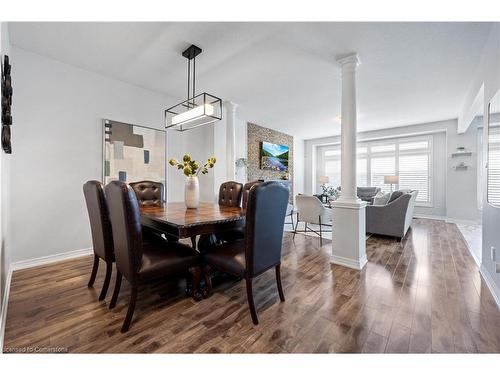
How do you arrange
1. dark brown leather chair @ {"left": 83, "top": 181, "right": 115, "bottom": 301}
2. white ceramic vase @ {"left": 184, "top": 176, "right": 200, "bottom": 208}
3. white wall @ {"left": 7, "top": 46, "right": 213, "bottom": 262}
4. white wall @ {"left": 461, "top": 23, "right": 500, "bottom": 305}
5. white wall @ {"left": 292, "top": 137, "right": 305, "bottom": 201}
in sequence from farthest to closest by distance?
white wall @ {"left": 292, "top": 137, "right": 305, "bottom": 201}, white wall @ {"left": 7, "top": 46, "right": 213, "bottom": 262}, white ceramic vase @ {"left": 184, "top": 176, "right": 200, "bottom": 208}, white wall @ {"left": 461, "top": 23, "right": 500, "bottom": 305}, dark brown leather chair @ {"left": 83, "top": 181, "right": 115, "bottom": 301}

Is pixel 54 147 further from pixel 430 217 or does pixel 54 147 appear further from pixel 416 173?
pixel 430 217

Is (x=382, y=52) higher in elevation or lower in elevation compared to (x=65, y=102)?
higher

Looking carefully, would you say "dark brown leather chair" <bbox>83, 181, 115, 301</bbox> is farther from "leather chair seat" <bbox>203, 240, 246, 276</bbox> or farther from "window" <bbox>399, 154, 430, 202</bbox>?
"window" <bbox>399, 154, 430, 202</bbox>

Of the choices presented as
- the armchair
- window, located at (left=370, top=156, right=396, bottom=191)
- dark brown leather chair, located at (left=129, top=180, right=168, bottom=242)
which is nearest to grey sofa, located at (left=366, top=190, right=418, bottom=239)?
the armchair

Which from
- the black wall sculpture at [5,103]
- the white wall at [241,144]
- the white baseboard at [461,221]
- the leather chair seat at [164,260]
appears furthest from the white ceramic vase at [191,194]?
the white baseboard at [461,221]

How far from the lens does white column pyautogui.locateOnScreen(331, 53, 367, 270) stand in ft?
8.61

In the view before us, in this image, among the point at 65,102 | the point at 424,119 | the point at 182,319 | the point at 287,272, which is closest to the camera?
the point at 182,319

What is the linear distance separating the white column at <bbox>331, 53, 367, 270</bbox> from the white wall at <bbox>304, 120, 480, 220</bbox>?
462 cm

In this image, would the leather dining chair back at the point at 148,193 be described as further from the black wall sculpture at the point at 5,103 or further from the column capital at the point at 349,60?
the column capital at the point at 349,60

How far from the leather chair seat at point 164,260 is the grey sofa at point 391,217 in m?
3.52
